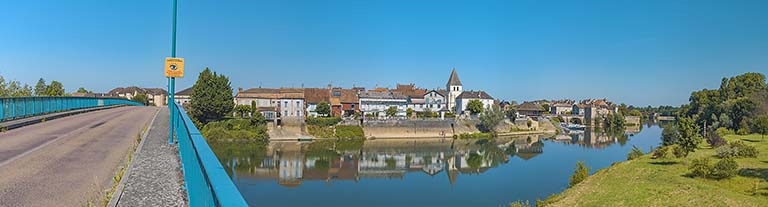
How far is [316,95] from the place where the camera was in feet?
250

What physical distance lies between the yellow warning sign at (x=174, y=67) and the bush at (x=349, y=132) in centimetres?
5114

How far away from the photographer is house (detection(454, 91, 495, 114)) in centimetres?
9131

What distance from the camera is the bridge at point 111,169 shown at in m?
3.75

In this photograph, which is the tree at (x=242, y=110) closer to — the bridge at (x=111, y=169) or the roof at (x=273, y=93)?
the roof at (x=273, y=93)

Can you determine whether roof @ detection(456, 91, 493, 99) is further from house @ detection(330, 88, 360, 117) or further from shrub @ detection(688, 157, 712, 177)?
shrub @ detection(688, 157, 712, 177)

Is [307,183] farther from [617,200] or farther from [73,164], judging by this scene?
[73,164]

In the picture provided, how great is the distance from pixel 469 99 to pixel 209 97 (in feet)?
168

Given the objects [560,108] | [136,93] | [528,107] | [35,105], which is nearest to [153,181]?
[35,105]

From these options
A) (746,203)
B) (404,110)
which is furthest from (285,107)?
(746,203)

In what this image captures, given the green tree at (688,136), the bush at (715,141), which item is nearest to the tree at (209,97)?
the green tree at (688,136)

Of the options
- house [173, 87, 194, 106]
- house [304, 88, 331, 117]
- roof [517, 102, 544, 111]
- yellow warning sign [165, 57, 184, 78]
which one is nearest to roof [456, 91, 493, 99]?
roof [517, 102, 544, 111]

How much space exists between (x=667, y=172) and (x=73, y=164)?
24.5 meters

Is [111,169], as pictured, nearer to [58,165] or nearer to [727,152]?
[58,165]

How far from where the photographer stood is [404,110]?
84.1 metres
